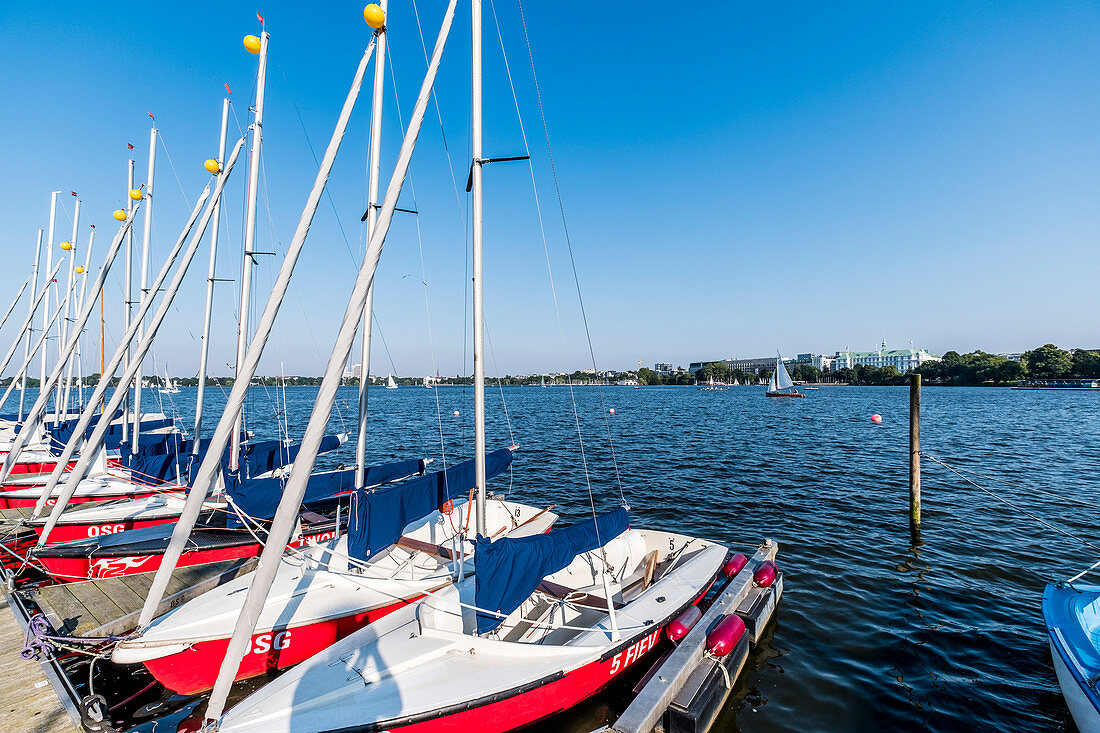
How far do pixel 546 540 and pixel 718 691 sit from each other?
3.53m

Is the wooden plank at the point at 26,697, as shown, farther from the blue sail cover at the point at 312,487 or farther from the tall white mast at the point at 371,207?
the tall white mast at the point at 371,207

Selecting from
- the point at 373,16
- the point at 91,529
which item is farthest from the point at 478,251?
the point at 91,529

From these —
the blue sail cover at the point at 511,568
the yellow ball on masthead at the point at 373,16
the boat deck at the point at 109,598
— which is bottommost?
the boat deck at the point at 109,598

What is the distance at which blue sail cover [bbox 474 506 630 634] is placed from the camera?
661 cm

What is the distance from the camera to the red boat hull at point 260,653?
687cm

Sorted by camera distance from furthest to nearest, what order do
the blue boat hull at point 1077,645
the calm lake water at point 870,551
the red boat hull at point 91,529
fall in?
the red boat hull at point 91,529
the calm lake water at point 870,551
the blue boat hull at point 1077,645

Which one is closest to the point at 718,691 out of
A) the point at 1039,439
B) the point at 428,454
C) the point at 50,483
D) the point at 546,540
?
the point at 546,540

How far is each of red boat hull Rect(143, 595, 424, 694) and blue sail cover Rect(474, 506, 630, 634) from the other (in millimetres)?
2716

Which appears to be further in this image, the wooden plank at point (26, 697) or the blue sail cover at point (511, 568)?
the blue sail cover at point (511, 568)

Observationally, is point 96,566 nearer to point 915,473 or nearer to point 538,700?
point 538,700

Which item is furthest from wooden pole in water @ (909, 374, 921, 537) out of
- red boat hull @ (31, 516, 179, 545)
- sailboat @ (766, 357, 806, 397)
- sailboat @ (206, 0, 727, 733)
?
sailboat @ (766, 357, 806, 397)

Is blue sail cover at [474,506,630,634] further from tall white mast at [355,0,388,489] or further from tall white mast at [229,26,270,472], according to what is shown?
tall white mast at [229,26,270,472]

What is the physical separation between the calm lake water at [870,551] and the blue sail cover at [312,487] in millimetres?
2718

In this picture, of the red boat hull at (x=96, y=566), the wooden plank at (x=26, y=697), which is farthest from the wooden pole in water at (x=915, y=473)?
the red boat hull at (x=96, y=566)
